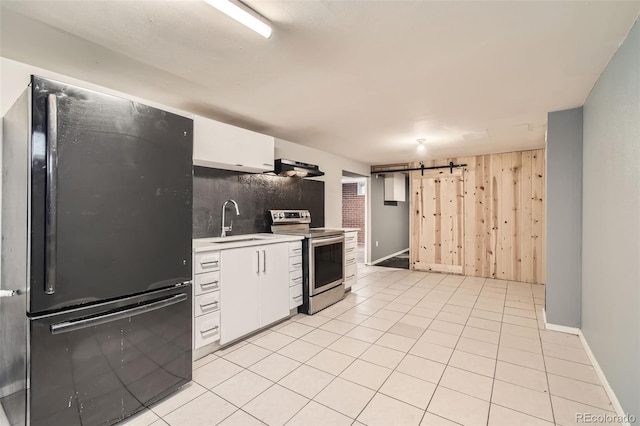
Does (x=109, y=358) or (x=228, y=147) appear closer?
(x=109, y=358)

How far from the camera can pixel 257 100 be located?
9.08ft

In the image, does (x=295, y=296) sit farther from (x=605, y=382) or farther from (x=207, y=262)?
(x=605, y=382)

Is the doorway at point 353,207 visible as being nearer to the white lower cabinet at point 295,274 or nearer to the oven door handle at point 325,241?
the oven door handle at point 325,241

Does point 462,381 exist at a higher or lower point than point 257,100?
lower

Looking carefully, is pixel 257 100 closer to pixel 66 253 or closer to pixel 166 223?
pixel 166 223

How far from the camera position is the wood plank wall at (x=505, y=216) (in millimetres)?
4863

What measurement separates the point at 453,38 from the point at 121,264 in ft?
7.83

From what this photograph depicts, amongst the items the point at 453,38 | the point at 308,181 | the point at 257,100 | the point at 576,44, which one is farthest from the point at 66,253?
the point at 308,181

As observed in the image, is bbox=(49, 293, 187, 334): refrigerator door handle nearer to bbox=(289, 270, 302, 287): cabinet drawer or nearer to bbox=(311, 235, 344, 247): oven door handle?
bbox=(289, 270, 302, 287): cabinet drawer

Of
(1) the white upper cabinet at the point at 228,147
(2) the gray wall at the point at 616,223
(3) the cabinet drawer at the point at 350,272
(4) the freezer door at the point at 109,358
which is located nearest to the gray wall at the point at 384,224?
(3) the cabinet drawer at the point at 350,272

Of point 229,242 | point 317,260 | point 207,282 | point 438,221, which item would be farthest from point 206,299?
point 438,221

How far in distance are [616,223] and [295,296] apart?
279 centimetres

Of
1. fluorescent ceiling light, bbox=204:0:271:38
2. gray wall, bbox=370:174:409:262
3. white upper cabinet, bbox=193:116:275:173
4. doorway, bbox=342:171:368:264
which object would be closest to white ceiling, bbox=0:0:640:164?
fluorescent ceiling light, bbox=204:0:271:38

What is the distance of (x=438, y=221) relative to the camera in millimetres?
5785
